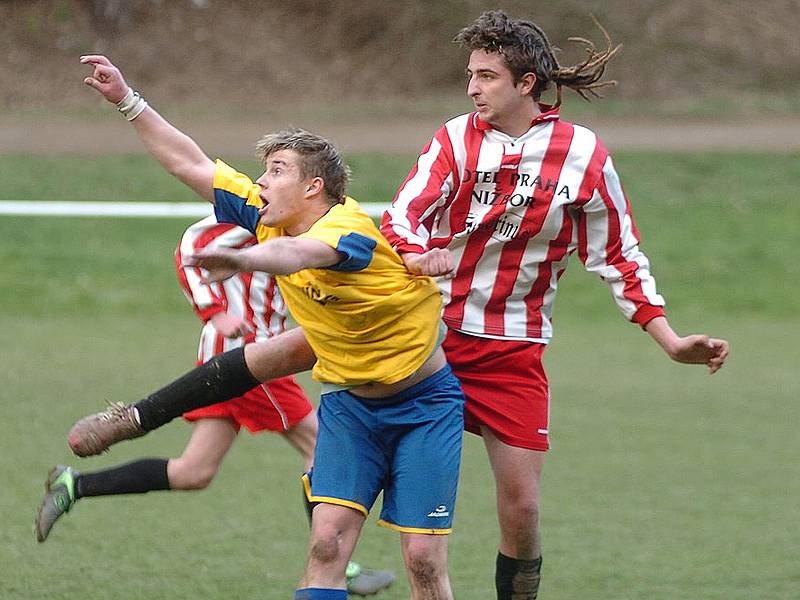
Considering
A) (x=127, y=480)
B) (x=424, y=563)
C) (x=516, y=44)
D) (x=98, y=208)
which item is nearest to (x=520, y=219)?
(x=516, y=44)

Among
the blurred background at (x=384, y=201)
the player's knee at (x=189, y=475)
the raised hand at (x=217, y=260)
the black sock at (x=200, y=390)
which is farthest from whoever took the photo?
the blurred background at (x=384, y=201)

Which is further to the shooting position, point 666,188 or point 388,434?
point 666,188

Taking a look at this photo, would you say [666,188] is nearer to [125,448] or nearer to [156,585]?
[125,448]

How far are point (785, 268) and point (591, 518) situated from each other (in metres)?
7.74

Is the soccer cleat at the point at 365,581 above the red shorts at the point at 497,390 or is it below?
below

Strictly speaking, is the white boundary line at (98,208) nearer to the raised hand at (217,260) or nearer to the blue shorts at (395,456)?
the blue shorts at (395,456)

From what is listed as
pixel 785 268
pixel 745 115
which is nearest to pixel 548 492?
pixel 785 268

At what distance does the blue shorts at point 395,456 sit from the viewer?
4121mm

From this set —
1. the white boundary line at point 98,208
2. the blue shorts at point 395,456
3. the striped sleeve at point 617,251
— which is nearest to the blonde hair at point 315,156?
the blue shorts at point 395,456

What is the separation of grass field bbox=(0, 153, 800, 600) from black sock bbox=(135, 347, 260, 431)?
2.71 ft

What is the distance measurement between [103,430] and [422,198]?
1.25m

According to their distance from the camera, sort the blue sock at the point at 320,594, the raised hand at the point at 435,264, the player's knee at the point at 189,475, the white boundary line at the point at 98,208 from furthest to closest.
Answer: the white boundary line at the point at 98,208
the player's knee at the point at 189,475
the blue sock at the point at 320,594
the raised hand at the point at 435,264

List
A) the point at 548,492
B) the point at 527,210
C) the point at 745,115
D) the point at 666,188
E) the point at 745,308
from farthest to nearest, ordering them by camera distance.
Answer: the point at 745,115 → the point at 666,188 → the point at 745,308 → the point at 548,492 → the point at 527,210

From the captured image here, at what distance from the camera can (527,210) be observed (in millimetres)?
4496
